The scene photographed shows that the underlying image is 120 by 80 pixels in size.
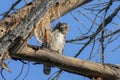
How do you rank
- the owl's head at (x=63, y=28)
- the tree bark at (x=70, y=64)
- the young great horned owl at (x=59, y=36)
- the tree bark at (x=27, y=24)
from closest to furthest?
the tree bark at (x=27, y=24) → the tree bark at (x=70, y=64) → the young great horned owl at (x=59, y=36) → the owl's head at (x=63, y=28)

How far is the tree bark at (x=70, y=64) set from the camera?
2.35m

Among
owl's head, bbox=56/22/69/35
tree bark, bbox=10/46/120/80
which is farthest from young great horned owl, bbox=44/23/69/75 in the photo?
tree bark, bbox=10/46/120/80

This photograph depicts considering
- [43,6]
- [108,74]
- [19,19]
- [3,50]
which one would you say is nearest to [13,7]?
[19,19]

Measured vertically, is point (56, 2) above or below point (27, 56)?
above

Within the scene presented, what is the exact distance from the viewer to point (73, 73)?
2584mm

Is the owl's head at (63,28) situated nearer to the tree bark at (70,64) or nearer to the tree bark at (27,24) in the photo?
the tree bark at (70,64)

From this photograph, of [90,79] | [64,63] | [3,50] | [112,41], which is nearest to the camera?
[3,50]

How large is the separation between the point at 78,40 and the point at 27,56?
835 mm

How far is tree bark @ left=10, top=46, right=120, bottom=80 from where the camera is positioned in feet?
7.72

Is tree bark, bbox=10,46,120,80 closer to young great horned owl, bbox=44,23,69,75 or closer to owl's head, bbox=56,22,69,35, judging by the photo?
young great horned owl, bbox=44,23,69,75

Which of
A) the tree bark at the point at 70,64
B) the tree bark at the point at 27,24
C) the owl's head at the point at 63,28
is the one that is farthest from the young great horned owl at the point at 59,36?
the tree bark at the point at 27,24

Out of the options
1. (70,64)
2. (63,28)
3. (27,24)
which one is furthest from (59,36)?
(27,24)

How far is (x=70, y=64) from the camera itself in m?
2.48

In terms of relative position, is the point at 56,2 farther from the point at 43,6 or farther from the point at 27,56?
the point at 27,56
